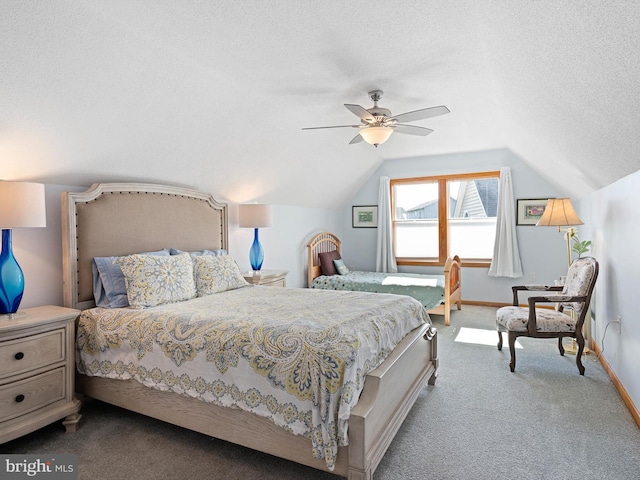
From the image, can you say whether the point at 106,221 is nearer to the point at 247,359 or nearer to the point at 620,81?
the point at 247,359

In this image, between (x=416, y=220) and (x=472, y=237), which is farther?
(x=416, y=220)

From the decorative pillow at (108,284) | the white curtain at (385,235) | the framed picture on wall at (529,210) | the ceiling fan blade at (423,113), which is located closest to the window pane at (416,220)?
the white curtain at (385,235)

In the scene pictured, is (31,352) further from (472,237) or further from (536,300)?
(472,237)

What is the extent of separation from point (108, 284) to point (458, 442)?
2.66 metres

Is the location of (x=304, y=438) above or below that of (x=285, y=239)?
below

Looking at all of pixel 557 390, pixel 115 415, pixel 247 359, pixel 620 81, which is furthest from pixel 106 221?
pixel 557 390

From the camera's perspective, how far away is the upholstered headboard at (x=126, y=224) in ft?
9.12

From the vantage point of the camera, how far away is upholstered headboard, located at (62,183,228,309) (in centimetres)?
278

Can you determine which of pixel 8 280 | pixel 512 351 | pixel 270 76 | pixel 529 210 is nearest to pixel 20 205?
pixel 8 280

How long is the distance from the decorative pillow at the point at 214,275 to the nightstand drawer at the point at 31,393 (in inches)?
44.7

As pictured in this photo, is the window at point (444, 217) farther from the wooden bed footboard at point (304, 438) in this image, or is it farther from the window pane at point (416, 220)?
the wooden bed footboard at point (304, 438)

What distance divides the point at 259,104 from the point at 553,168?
3.55 meters

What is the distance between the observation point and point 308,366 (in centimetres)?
182

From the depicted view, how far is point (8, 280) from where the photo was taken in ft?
7.68
